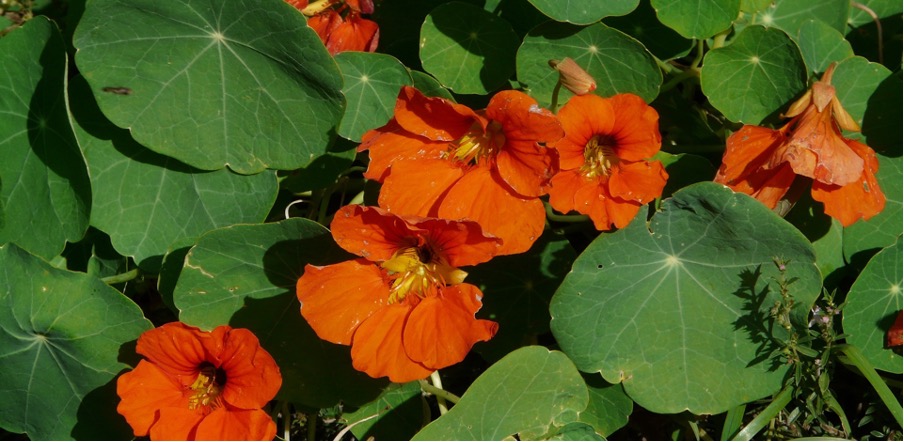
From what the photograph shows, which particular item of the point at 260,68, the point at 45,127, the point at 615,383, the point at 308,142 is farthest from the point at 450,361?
the point at 45,127

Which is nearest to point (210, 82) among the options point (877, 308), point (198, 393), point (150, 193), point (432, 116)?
point (150, 193)

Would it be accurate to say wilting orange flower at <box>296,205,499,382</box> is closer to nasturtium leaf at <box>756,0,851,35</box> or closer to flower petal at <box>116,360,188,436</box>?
flower petal at <box>116,360,188,436</box>

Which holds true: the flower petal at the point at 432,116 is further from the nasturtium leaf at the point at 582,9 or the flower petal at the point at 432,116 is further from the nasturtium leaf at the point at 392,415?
the nasturtium leaf at the point at 392,415

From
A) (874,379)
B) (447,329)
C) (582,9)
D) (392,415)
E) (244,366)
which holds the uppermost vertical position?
(582,9)

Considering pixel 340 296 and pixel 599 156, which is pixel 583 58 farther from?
pixel 340 296

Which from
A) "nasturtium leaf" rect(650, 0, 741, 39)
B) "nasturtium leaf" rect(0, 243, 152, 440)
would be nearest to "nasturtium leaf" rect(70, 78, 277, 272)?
"nasturtium leaf" rect(0, 243, 152, 440)
